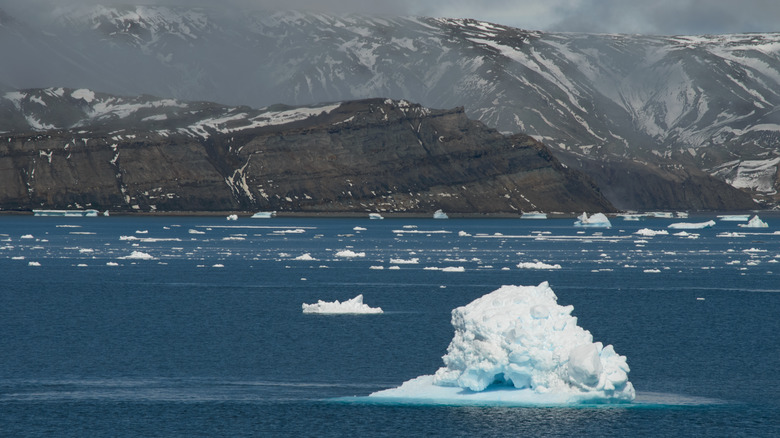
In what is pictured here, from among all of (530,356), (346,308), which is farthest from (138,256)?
(530,356)

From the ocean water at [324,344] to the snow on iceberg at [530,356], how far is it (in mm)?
571

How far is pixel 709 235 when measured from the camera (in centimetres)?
17112

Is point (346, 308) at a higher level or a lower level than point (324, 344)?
higher

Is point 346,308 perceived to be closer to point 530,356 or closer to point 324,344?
point 324,344

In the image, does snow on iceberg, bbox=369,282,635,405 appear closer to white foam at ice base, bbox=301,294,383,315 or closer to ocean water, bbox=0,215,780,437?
ocean water, bbox=0,215,780,437

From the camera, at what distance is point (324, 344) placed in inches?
1810

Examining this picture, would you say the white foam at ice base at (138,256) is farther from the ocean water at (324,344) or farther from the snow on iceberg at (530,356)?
the snow on iceberg at (530,356)

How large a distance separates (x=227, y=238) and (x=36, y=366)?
110 metres

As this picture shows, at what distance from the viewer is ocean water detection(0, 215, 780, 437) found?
31.7 metres

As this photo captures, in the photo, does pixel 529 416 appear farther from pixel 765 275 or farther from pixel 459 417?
pixel 765 275

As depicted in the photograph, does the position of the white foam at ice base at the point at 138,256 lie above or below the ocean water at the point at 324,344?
above

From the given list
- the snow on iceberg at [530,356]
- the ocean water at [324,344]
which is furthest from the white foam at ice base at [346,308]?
the snow on iceberg at [530,356]

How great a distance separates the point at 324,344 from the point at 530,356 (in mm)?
15831

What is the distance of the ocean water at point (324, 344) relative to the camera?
3173cm
